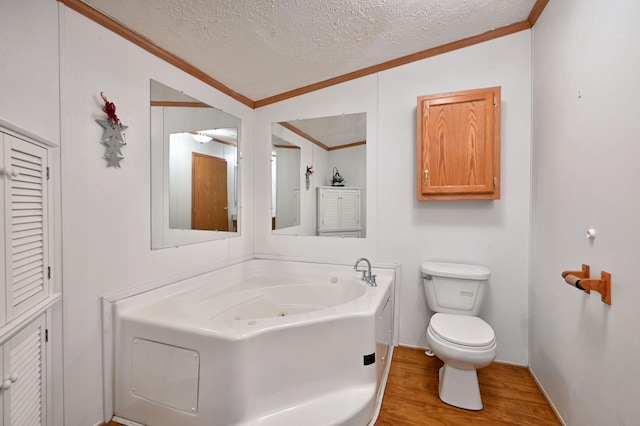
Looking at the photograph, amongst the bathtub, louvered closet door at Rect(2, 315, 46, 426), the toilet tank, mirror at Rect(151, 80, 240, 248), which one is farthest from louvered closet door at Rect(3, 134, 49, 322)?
the toilet tank

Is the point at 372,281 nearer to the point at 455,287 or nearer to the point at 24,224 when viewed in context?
the point at 455,287

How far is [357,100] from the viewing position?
2402mm

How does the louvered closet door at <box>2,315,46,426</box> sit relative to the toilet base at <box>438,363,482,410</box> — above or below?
above

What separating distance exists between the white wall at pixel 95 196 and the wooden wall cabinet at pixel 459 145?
6.17 ft

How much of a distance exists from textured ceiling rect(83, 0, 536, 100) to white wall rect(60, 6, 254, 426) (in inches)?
7.7

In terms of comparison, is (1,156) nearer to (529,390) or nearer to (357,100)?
(357,100)

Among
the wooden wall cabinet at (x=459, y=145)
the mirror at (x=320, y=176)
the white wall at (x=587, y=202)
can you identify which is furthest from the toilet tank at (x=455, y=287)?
the mirror at (x=320, y=176)

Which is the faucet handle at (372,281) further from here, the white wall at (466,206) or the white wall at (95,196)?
the white wall at (95,196)

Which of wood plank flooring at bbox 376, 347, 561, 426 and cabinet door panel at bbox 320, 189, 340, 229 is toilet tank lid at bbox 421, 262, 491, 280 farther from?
cabinet door panel at bbox 320, 189, 340, 229

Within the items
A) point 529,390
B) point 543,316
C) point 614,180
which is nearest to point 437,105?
point 614,180

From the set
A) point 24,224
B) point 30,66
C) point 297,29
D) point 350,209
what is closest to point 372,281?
point 350,209

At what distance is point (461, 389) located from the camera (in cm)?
164

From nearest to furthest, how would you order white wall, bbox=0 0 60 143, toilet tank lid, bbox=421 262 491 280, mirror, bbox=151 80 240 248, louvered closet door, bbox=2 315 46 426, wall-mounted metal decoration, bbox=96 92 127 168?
louvered closet door, bbox=2 315 46 426 → white wall, bbox=0 0 60 143 → wall-mounted metal decoration, bbox=96 92 127 168 → mirror, bbox=151 80 240 248 → toilet tank lid, bbox=421 262 491 280

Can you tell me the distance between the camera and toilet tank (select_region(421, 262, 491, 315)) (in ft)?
6.34
